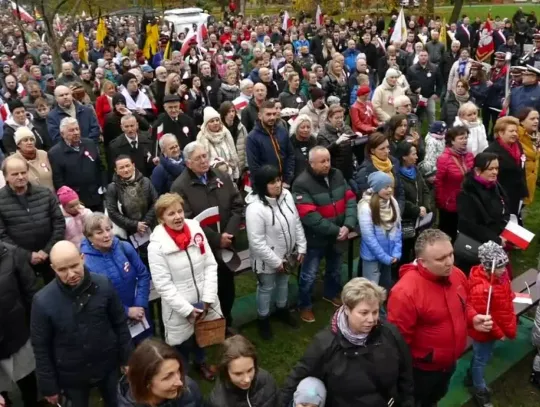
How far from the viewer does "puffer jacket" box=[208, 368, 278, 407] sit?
3.00m

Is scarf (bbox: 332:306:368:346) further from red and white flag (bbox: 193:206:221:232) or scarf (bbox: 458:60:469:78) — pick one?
scarf (bbox: 458:60:469:78)

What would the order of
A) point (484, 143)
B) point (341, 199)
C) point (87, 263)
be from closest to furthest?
1. point (87, 263)
2. point (341, 199)
3. point (484, 143)

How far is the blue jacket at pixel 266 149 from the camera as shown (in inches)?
254

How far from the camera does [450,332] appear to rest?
Answer: 11.5 ft

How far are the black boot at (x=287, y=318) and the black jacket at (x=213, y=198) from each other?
1163 millimetres

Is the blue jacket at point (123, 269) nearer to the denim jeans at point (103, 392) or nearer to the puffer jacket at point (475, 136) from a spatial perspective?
the denim jeans at point (103, 392)

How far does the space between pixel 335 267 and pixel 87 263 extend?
8.90 ft

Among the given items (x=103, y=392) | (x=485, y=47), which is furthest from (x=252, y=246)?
(x=485, y=47)

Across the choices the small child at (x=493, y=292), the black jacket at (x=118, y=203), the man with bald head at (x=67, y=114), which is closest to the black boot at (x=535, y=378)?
the small child at (x=493, y=292)

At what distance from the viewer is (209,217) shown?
4785 millimetres

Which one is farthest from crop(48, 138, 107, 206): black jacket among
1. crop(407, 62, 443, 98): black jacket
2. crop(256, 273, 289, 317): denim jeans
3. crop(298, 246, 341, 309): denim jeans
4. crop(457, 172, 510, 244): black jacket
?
crop(407, 62, 443, 98): black jacket

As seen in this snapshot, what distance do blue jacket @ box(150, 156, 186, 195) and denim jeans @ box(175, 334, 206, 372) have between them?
1.80m

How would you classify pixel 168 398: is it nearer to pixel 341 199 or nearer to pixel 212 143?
pixel 341 199

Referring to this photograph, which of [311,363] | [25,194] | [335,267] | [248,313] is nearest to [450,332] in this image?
[311,363]
